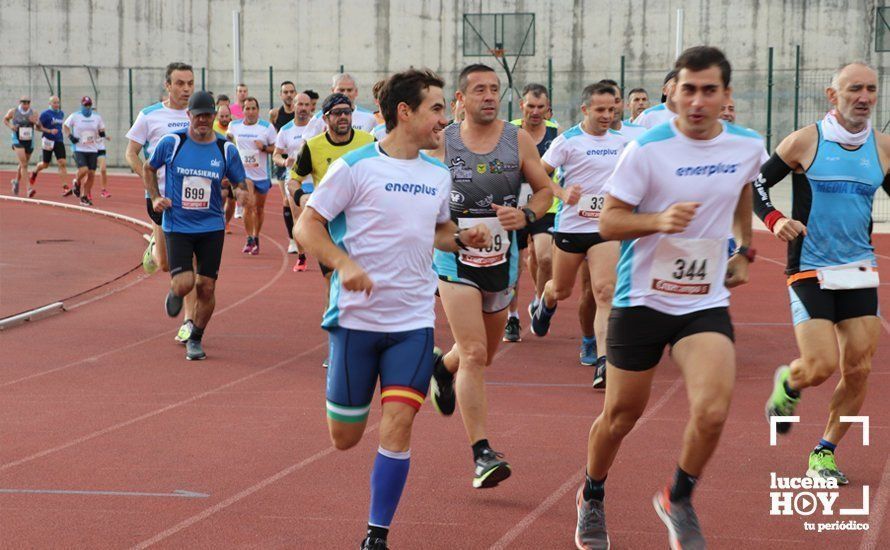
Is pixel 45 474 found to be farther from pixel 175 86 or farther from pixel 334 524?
pixel 175 86

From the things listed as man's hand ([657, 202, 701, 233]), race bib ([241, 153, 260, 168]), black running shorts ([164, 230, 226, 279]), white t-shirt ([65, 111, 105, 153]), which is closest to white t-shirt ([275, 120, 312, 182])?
race bib ([241, 153, 260, 168])

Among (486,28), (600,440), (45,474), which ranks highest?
(486,28)

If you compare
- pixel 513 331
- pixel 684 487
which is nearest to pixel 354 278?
pixel 684 487

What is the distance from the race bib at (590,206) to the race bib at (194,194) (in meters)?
3.07

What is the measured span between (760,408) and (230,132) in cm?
1243

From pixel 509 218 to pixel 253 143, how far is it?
13244mm

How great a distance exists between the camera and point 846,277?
6.29 m

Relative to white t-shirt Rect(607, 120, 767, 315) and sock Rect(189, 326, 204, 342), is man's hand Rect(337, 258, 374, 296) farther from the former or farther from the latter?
sock Rect(189, 326, 204, 342)

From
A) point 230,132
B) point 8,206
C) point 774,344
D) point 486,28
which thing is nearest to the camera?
point 774,344

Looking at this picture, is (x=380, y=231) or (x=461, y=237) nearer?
(x=380, y=231)

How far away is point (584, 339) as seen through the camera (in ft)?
32.7

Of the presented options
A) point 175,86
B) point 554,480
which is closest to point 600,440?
point 554,480

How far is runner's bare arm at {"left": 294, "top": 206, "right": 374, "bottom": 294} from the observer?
193 inches

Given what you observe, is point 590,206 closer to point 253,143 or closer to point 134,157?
point 134,157
